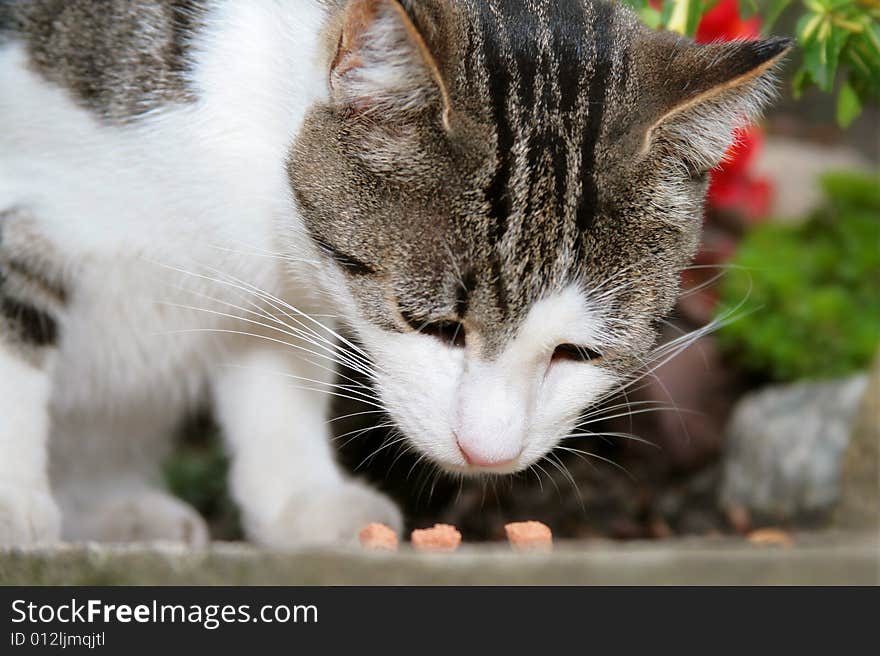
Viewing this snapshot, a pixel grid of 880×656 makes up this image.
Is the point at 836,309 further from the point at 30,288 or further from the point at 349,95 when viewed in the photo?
the point at 30,288

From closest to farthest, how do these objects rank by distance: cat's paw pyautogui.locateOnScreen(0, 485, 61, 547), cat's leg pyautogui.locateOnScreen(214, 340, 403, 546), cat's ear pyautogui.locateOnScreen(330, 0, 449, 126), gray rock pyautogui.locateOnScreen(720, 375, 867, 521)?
cat's ear pyautogui.locateOnScreen(330, 0, 449, 126) → cat's paw pyautogui.locateOnScreen(0, 485, 61, 547) → cat's leg pyautogui.locateOnScreen(214, 340, 403, 546) → gray rock pyautogui.locateOnScreen(720, 375, 867, 521)

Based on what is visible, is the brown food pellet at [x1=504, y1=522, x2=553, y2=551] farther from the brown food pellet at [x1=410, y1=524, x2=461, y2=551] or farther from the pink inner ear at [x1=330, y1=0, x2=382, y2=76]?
the pink inner ear at [x1=330, y1=0, x2=382, y2=76]

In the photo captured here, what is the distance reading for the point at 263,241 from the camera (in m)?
1.72

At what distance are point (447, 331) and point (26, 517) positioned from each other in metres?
0.75

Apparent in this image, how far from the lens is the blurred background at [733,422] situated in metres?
2.74

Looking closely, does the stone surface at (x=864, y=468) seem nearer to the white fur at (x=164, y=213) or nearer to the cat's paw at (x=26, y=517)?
the white fur at (x=164, y=213)

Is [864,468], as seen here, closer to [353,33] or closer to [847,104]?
[847,104]

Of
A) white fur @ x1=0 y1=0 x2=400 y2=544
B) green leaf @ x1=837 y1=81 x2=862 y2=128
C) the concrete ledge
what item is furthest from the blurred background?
the concrete ledge

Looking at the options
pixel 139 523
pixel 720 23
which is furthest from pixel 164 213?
pixel 720 23

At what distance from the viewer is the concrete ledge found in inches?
41.5

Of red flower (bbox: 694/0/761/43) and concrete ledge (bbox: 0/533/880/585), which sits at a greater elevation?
red flower (bbox: 694/0/761/43)

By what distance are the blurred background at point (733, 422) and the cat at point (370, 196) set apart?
919mm

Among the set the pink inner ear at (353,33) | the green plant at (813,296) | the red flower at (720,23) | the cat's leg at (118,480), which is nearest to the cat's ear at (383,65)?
the pink inner ear at (353,33)
